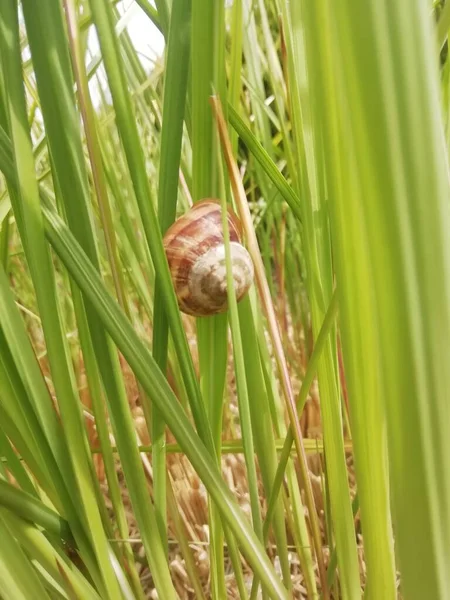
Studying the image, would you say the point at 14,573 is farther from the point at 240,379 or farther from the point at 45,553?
the point at 240,379

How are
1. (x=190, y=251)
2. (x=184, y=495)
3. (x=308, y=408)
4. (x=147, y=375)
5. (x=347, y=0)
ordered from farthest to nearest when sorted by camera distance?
(x=308, y=408) < (x=184, y=495) < (x=190, y=251) < (x=147, y=375) < (x=347, y=0)

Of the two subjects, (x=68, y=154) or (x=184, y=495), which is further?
(x=184, y=495)

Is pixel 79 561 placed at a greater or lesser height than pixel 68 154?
lesser

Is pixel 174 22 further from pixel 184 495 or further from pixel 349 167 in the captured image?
pixel 184 495

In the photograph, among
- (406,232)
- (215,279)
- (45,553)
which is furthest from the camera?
(215,279)

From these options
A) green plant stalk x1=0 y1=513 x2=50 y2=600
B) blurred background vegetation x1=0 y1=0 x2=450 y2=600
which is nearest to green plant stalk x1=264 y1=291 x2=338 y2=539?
blurred background vegetation x1=0 y1=0 x2=450 y2=600

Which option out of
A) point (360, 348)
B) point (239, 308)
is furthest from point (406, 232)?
point (239, 308)

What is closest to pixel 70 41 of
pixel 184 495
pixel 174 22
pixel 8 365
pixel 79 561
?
pixel 174 22

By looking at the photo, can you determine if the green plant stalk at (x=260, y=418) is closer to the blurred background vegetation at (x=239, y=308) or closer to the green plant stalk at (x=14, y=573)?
the blurred background vegetation at (x=239, y=308)

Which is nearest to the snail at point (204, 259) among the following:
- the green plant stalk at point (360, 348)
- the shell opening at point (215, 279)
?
the shell opening at point (215, 279)
